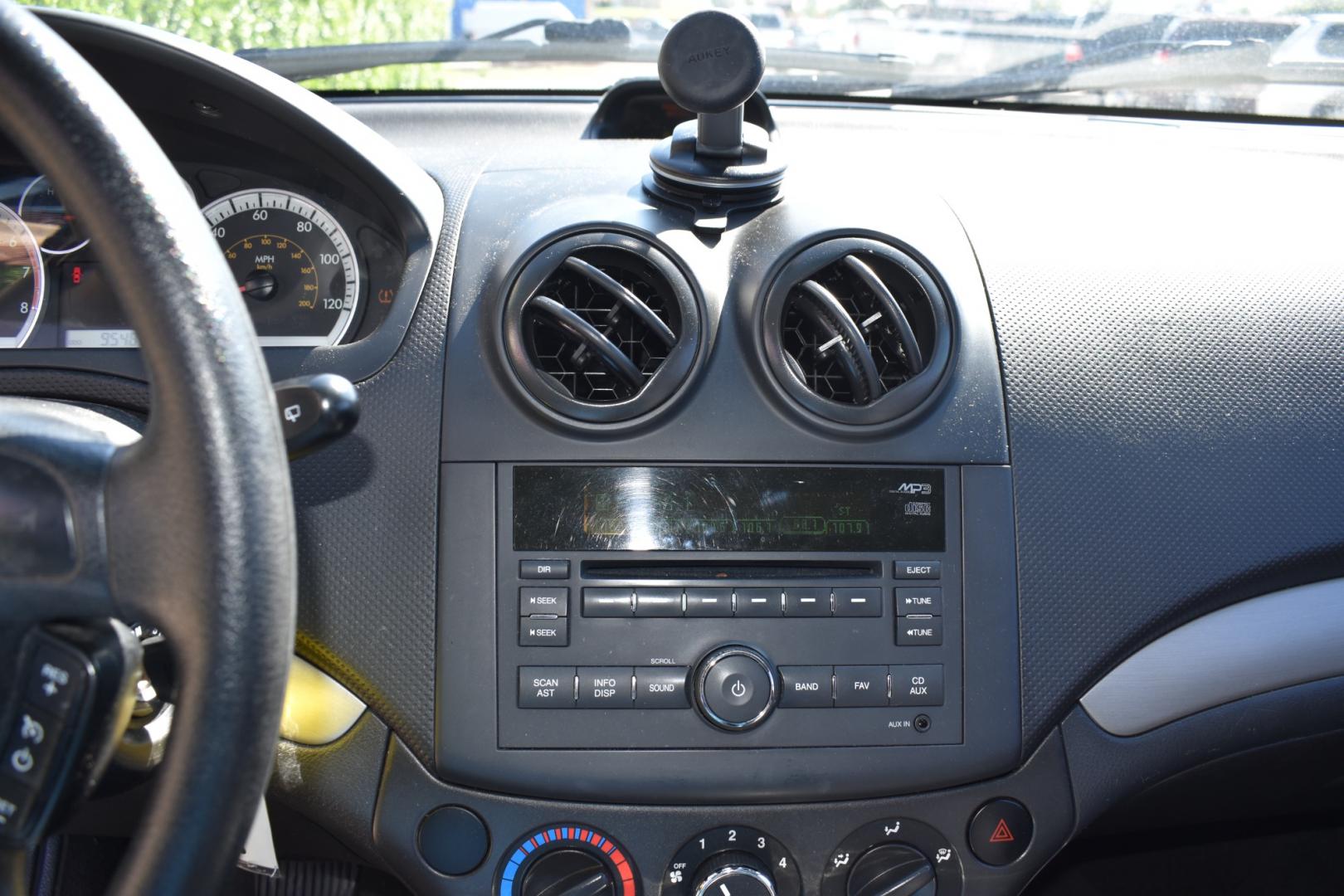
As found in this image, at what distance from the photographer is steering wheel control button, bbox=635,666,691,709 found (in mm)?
1404

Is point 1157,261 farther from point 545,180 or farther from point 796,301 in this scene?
→ point 545,180

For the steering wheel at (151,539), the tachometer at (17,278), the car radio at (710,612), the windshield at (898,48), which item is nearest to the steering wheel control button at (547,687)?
the car radio at (710,612)

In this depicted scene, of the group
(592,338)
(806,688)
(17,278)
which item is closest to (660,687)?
(806,688)

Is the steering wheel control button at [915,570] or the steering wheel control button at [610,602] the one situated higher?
the steering wheel control button at [915,570]

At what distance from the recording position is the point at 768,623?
1.42 m

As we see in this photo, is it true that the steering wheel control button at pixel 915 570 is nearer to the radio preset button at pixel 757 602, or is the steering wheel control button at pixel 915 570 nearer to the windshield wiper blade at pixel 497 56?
the radio preset button at pixel 757 602

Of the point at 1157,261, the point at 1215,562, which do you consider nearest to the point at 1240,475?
the point at 1215,562

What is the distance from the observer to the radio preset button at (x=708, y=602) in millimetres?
1407

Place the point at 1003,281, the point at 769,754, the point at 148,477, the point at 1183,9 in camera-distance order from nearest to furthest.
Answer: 1. the point at 148,477
2. the point at 769,754
3. the point at 1003,281
4. the point at 1183,9

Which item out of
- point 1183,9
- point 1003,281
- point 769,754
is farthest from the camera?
point 1183,9

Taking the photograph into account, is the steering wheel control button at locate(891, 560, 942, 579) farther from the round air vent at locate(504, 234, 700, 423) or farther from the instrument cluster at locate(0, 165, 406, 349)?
the instrument cluster at locate(0, 165, 406, 349)

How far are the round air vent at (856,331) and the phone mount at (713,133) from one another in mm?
135

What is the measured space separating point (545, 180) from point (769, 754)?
0.76 m

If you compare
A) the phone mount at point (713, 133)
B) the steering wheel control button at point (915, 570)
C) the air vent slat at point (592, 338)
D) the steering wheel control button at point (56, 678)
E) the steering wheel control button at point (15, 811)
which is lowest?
the steering wheel control button at point (15, 811)
